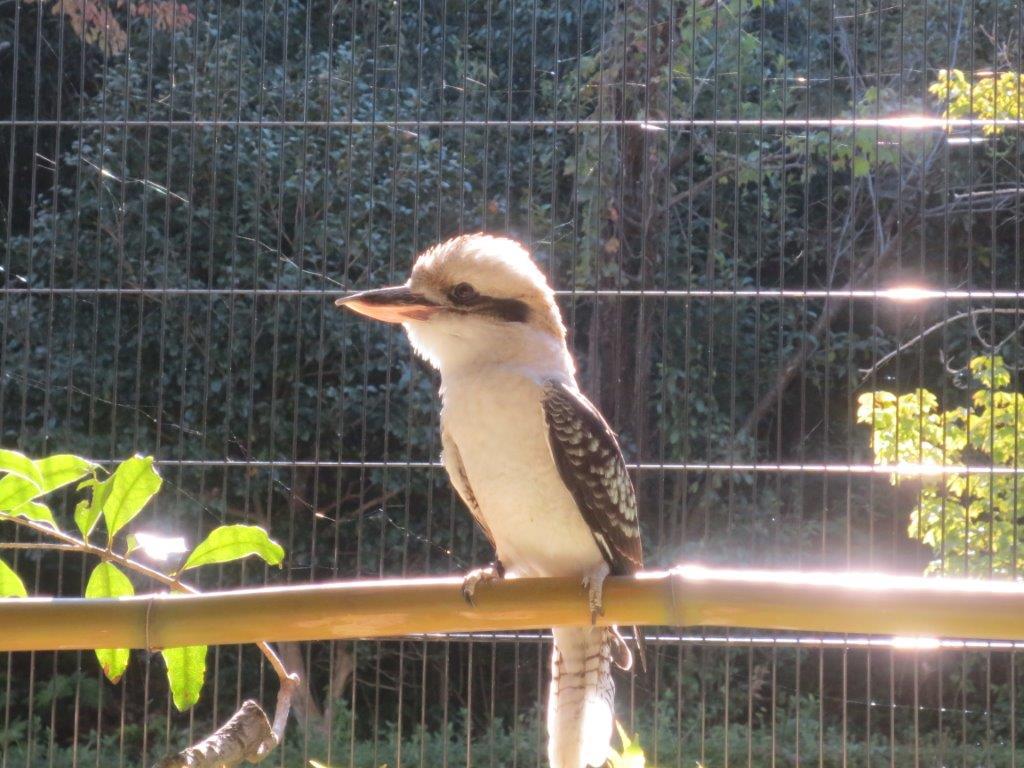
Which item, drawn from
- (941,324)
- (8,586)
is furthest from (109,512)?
(941,324)

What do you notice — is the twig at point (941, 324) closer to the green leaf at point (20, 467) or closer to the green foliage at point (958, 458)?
the green foliage at point (958, 458)

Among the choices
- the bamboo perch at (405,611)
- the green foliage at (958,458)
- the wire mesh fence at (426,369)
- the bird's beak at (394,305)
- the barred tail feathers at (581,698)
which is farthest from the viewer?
the wire mesh fence at (426,369)

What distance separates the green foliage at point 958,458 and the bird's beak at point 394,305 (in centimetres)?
203

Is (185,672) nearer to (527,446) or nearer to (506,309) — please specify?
(527,446)

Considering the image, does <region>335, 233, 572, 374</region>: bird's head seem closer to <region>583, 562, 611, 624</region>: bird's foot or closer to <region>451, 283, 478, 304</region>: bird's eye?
<region>451, 283, 478, 304</region>: bird's eye

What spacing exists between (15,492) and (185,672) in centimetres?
22

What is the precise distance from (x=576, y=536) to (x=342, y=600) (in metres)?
Result: 0.76

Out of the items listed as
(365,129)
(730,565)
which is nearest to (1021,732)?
(730,565)

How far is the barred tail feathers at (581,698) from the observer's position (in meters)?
1.71

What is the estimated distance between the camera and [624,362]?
4500 mm

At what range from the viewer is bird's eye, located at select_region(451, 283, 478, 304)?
174 centimetres

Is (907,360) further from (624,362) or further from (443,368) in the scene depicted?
(443,368)

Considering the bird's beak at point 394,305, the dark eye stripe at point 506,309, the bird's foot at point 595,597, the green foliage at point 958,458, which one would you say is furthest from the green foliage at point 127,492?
the green foliage at point 958,458

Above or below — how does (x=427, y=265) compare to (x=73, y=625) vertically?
→ above
